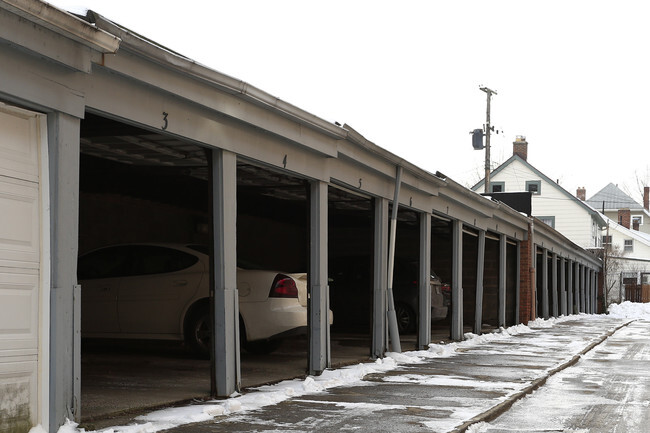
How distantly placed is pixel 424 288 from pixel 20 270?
10238 mm

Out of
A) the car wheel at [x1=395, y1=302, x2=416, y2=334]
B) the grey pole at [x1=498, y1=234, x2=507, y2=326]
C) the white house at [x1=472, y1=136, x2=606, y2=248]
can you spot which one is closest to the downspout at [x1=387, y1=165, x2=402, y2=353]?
the car wheel at [x1=395, y1=302, x2=416, y2=334]

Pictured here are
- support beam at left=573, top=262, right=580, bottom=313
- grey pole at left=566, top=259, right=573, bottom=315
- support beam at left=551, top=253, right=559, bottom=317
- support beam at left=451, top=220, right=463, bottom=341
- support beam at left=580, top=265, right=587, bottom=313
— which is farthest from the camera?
support beam at left=580, top=265, right=587, bottom=313

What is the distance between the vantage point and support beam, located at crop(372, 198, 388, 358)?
43.0ft

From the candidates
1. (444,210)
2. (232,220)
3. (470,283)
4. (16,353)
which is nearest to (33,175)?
(16,353)

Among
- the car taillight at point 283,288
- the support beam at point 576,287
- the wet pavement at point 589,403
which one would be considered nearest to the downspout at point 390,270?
the car taillight at point 283,288

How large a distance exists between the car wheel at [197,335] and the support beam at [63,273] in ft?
15.3

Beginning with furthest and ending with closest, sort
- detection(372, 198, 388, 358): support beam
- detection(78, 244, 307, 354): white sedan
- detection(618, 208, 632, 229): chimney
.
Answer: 1. detection(618, 208, 632, 229): chimney
2. detection(372, 198, 388, 358): support beam
3. detection(78, 244, 307, 354): white sedan

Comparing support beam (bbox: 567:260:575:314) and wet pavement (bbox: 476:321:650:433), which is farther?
support beam (bbox: 567:260:575:314)

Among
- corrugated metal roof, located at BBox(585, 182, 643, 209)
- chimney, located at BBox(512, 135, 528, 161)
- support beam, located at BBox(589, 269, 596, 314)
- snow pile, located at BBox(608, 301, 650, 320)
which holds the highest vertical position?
chimney, located at BBox(512, 135, 528, 161)

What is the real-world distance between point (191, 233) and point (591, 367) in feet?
25.4

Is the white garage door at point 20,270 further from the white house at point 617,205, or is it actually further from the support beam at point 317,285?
the white house at point 617,205

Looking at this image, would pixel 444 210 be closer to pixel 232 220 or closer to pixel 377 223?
pixel 377 223

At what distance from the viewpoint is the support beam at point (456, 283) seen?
57.4ft

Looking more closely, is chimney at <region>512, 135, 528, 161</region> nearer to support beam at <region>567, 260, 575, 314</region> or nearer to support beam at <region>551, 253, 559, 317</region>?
support beam at <region>567, 260, 575, 314</region>
